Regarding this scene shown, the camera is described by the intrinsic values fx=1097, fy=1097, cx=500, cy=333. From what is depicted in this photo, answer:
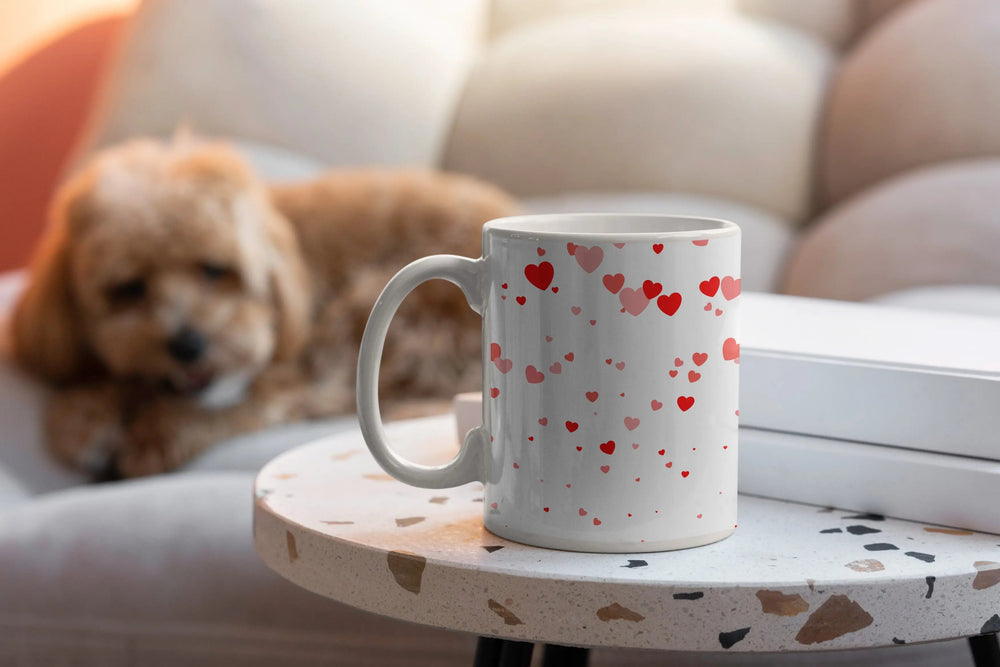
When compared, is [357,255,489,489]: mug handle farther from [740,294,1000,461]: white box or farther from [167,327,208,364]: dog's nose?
[167,327,208,364]: dog's nose

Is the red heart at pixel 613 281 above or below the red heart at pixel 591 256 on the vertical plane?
below

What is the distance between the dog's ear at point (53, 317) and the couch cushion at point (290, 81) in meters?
0.45

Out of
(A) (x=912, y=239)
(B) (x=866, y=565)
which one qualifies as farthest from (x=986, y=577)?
(A) (x=912, y=239)

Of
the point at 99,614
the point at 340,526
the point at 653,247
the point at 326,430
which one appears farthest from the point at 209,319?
the point at 653,247

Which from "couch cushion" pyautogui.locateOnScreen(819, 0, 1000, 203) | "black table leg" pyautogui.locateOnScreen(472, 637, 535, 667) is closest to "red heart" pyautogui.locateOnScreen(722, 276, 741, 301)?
"black table leg" pyautogui.locateOnScreen(472, 637, 535, 667)

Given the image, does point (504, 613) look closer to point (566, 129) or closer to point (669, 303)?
point (669, 303)

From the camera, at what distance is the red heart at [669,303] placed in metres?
0.48

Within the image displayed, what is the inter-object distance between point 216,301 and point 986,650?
112 cm

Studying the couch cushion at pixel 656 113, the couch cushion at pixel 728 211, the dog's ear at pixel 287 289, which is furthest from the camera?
the couch cushion at pixel 656 113

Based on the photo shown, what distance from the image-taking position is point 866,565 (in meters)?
0.48

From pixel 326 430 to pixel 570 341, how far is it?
1059 mm

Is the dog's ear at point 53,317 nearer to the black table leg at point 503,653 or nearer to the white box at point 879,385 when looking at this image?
the black table leg at point 503,653

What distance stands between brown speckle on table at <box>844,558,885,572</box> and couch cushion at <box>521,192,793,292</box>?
1248 millimetres

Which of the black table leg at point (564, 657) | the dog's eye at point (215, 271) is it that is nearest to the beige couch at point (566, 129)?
the dog's eye at point (215, 271)
